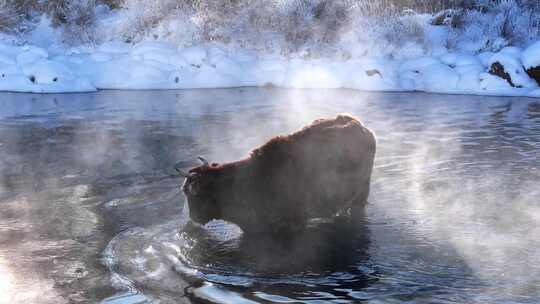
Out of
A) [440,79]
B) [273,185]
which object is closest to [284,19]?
[440,79]

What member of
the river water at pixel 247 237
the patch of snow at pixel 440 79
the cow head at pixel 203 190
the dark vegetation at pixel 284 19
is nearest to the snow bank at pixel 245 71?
the patch of snow at pixel 440 79

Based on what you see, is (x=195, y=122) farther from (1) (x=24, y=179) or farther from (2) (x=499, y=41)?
(2) (x=499, y=41)

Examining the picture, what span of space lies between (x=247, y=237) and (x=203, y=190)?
739mm

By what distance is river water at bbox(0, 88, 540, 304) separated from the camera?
211 inches

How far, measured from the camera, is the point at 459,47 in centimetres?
2689

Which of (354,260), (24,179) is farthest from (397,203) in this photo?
(24,179)

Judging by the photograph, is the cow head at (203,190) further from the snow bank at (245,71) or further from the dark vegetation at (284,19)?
the dark vegetation at (284,19)

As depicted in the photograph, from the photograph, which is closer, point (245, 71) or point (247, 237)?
point (247, 237)

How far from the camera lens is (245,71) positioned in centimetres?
2558

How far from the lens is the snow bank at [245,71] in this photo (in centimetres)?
2272

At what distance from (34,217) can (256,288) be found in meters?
3.52

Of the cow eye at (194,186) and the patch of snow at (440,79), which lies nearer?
the cow eye at (194,186)

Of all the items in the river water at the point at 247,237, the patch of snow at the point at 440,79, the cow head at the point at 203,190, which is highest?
the cow head at the point at 203,190

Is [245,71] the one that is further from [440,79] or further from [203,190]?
[203,190]
